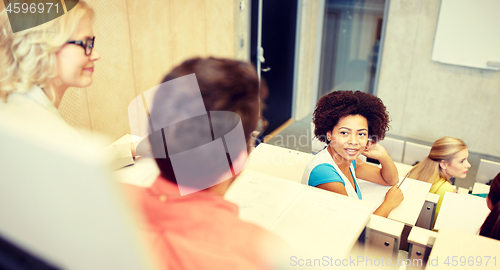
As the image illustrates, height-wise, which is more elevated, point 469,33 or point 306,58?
point 469,33

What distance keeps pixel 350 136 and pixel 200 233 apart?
102 cm

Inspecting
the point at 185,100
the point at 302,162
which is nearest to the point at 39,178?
the point at 185,100

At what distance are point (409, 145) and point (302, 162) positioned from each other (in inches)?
67.9

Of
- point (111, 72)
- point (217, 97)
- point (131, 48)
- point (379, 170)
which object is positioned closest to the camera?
point (217, 97)

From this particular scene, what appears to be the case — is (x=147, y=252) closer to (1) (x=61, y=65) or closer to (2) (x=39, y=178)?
(2) (x=39, y=178)

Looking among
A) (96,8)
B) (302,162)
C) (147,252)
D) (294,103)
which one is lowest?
(294,103)

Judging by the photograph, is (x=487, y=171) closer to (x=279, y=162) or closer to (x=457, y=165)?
(x=457, y=165)

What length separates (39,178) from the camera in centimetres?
23

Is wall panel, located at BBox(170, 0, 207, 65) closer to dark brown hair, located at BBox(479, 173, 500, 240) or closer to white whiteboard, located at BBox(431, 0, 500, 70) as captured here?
dark brown hair, located at BBox(479, 173, 500, 240)

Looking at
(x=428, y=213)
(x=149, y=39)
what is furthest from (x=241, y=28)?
(x=428, y=213)

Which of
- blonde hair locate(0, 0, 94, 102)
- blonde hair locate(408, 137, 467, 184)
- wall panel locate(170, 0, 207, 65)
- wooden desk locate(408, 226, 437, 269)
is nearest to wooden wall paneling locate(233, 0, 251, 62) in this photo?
wall panel locate(170, 0, 207, 65)

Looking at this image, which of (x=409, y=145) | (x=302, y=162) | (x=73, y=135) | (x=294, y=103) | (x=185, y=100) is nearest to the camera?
(x=73, y=135)

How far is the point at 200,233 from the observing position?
47cm

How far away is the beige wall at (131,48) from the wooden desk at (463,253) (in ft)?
4.66
